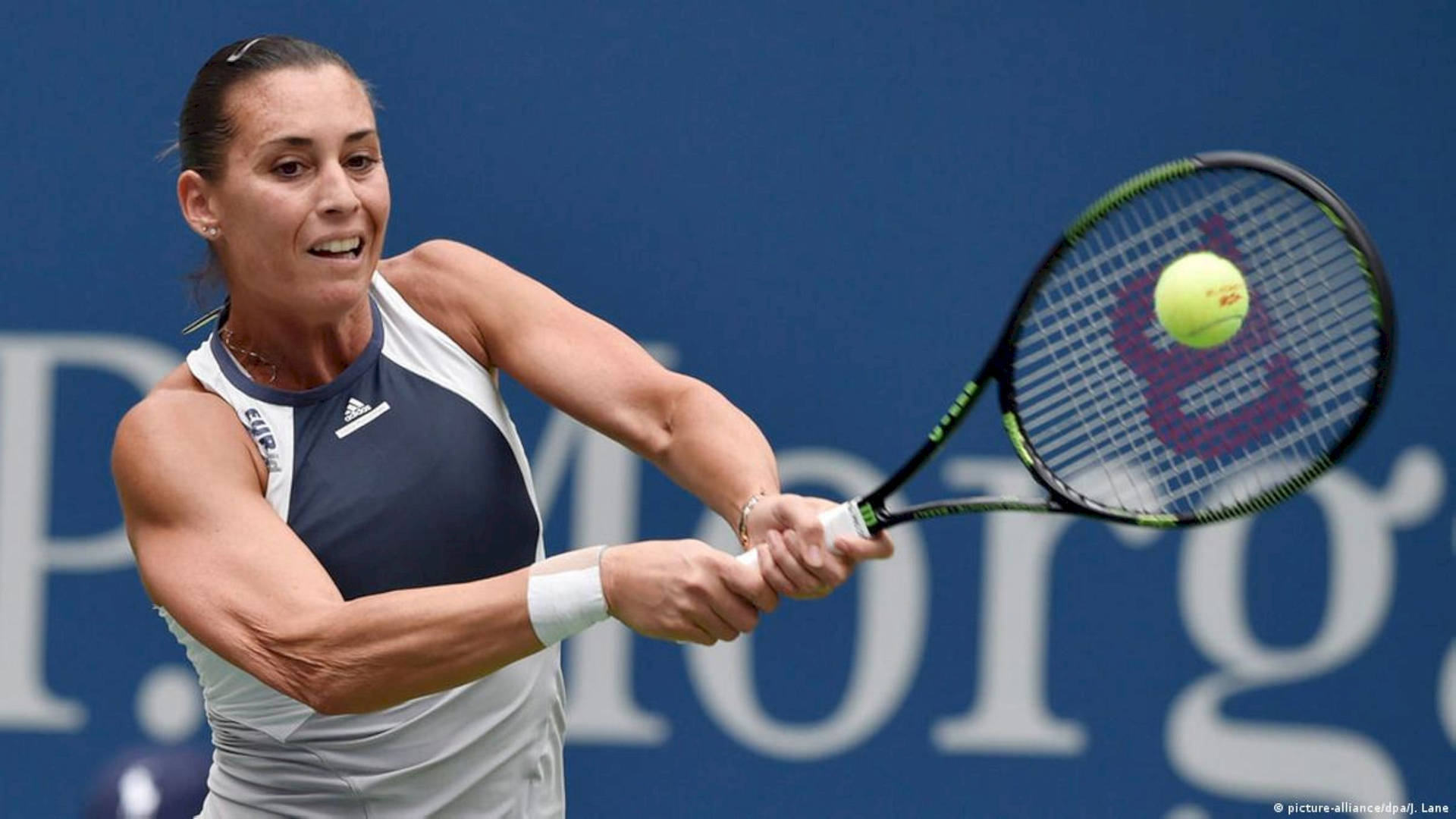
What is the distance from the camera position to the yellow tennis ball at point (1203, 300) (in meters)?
2.72

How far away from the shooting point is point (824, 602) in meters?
4.54

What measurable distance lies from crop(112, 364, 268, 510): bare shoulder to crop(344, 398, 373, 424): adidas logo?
13 cm

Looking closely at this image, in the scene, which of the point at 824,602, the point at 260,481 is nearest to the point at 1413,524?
the point at 824,602

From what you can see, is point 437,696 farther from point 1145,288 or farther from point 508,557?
point 1145,288

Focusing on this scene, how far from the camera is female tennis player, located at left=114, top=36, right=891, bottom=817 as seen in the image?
2711 mm

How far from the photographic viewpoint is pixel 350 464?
296 centimetres

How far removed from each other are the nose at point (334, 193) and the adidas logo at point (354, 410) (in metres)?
0.27

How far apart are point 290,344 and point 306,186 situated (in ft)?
0.80

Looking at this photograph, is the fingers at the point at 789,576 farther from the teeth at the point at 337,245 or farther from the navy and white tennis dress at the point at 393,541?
the teeth at the point at 337,245

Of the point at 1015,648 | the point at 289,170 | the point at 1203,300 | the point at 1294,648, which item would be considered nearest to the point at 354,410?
the point at 289,170

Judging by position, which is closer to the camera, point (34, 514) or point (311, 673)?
point (311, 673)

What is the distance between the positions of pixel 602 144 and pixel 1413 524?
5.93 feet

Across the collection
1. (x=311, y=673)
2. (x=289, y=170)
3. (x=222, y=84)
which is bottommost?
(x=311, y=673)

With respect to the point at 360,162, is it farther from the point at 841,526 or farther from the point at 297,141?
the point at 841,526
